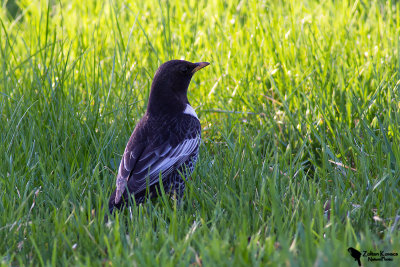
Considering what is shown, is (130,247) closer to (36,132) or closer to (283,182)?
(283,182)

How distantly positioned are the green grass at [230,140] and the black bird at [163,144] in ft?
0.51

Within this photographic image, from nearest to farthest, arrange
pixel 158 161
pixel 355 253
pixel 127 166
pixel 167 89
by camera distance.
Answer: pixel 355 253
pixel 127 166
pixel 158 161
pixel 167 89

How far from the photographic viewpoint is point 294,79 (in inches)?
230

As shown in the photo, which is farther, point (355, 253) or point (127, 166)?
point (127, 166)

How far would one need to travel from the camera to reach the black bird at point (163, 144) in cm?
436

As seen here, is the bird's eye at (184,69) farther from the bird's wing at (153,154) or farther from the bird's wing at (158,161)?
the bird's wing at (158,161)

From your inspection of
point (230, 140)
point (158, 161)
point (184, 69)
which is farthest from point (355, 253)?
point (184, 69)

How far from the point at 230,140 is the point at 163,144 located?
89 centimetres

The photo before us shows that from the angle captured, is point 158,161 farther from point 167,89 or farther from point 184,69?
point 184,69

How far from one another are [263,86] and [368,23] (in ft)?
5.36

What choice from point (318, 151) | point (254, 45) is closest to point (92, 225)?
point (318, 151)

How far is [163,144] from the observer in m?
4.61

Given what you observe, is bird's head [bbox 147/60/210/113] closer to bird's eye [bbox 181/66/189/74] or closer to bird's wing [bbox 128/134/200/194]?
bird's eye [bbox 181/66/189/74]

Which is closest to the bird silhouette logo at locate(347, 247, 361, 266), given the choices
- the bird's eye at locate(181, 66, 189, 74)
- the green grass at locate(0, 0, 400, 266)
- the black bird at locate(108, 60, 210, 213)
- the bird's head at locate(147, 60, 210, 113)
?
the green grass at locate(0, 0, 400, 266)
